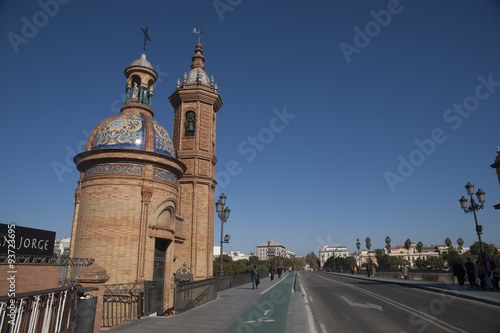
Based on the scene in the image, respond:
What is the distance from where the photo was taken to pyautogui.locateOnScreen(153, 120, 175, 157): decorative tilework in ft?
49.0

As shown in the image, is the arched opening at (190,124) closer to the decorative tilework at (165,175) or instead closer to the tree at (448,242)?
the decorative tilework at (165,175)

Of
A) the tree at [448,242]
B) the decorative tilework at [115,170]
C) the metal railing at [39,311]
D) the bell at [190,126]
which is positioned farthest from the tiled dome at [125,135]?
the tree at [448,242]

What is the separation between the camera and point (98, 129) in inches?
594

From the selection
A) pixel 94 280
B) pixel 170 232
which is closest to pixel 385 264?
pixel 170 232

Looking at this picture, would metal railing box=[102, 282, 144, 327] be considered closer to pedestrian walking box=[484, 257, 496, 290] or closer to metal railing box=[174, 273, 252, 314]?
→ metal railing box=[174, 273, 252, 314]

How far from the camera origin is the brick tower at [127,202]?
1259 centimetres

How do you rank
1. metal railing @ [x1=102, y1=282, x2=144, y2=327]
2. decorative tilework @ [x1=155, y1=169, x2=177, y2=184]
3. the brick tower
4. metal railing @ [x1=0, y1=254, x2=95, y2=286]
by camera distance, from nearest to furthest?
1. metal railing @ [x1=0, y1=254, x2=95, y2=286]
2. metal railing @ [x1=102, y1=282, x2=144, y2=327]
3. the brick tower
4. decorative tilework @ [x1=155, y1=169, x2=177, y2=184]

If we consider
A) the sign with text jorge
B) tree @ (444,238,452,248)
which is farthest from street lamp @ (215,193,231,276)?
tree @ (444,238,452,248)

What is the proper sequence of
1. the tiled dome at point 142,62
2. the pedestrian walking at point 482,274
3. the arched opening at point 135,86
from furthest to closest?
1. the tiled dome at point 142,62
2. the arched opening at point 135,86
3. the pedestrian walking at point 482,274

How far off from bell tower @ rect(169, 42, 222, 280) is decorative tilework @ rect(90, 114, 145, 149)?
6859 millimetres

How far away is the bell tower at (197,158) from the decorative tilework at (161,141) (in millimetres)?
5287

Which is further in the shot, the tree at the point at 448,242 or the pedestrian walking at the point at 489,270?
the tree at the point at 448,242

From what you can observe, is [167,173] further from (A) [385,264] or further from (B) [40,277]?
(A) [385,264]

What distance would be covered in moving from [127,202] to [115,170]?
1589 millimetres
